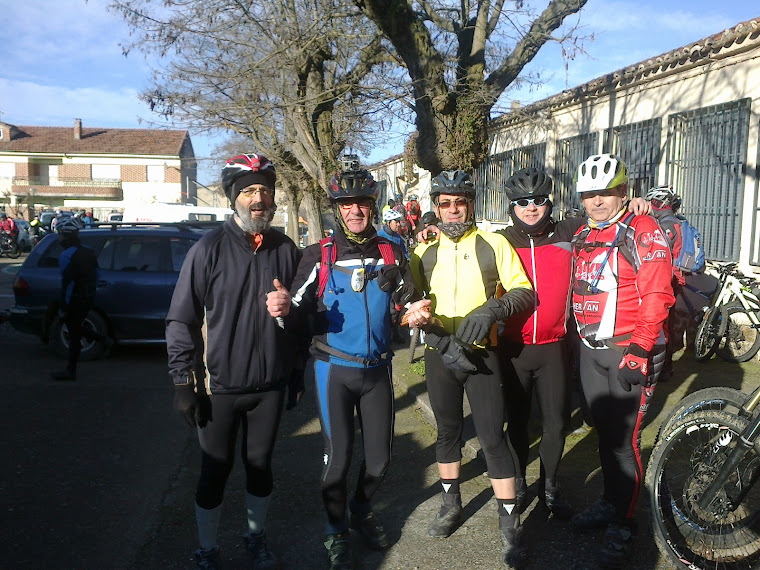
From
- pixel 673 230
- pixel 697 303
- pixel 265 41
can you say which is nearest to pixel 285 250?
pixel 673 230

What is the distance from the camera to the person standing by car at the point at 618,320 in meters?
3.37

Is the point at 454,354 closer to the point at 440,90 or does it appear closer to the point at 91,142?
the point at 440,90

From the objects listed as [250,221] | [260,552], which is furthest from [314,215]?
[260,552]

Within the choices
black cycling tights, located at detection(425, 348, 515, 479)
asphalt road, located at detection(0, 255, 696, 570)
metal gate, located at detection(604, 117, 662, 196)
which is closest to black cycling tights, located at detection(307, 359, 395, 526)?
black cycling tights, located at detection(425, 348, 515, 479)

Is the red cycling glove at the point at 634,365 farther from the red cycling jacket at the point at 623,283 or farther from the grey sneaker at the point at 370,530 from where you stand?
the grey sneaker at the point at 370,530

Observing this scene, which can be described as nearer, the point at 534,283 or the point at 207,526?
the point at 207,526

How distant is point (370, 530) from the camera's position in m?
3.85

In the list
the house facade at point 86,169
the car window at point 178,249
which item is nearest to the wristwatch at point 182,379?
the car window at point 178,249

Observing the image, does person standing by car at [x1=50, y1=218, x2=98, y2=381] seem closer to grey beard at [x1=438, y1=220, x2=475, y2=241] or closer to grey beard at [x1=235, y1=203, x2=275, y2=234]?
grey beard at [x1=235, y1=203, x2=275, y2=234]

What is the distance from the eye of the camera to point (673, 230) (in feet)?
20.2

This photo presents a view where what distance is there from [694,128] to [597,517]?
7131 mm

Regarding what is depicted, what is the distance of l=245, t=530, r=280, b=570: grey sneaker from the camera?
3.55 m

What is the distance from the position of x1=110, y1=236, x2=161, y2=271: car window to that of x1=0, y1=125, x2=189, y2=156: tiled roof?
54.3 metres

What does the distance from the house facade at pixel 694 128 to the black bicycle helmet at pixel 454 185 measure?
4965 mm
